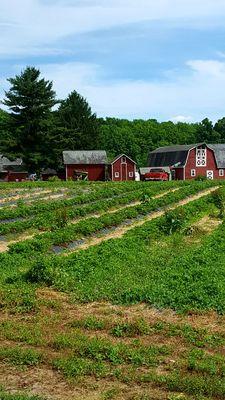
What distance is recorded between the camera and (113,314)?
973 cm

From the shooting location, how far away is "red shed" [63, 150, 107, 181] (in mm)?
64500

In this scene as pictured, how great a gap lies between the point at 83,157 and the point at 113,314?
56.3 meters

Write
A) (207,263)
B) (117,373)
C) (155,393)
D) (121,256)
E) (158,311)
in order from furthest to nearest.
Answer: (121,256)
(207,263)
(158,311)
(117,373)
(155,393)

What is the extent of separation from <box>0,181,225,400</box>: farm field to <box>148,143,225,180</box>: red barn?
50.3 metres

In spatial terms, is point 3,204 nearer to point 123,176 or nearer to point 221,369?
point 221,369

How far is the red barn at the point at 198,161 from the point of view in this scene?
69.7 meters

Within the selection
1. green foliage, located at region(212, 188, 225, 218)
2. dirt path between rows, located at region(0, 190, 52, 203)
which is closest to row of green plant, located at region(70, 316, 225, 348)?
green foliage, located at region(212, 188, 225, 218)

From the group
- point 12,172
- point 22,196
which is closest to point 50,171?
point 12,172

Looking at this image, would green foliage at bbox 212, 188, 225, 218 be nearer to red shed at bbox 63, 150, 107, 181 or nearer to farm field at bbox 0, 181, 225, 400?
farm field at bbox 0, 181, 225, 400

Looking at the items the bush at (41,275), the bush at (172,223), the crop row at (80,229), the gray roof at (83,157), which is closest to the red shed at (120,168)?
the gray roof at (83,157)

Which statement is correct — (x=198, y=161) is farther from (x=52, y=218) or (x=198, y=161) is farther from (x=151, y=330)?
(x=151, y=330)

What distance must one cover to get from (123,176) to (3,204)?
3897 cm

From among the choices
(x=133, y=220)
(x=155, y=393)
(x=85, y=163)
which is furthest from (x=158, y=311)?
(x=85, y=163)

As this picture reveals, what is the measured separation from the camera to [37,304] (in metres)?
10.3
